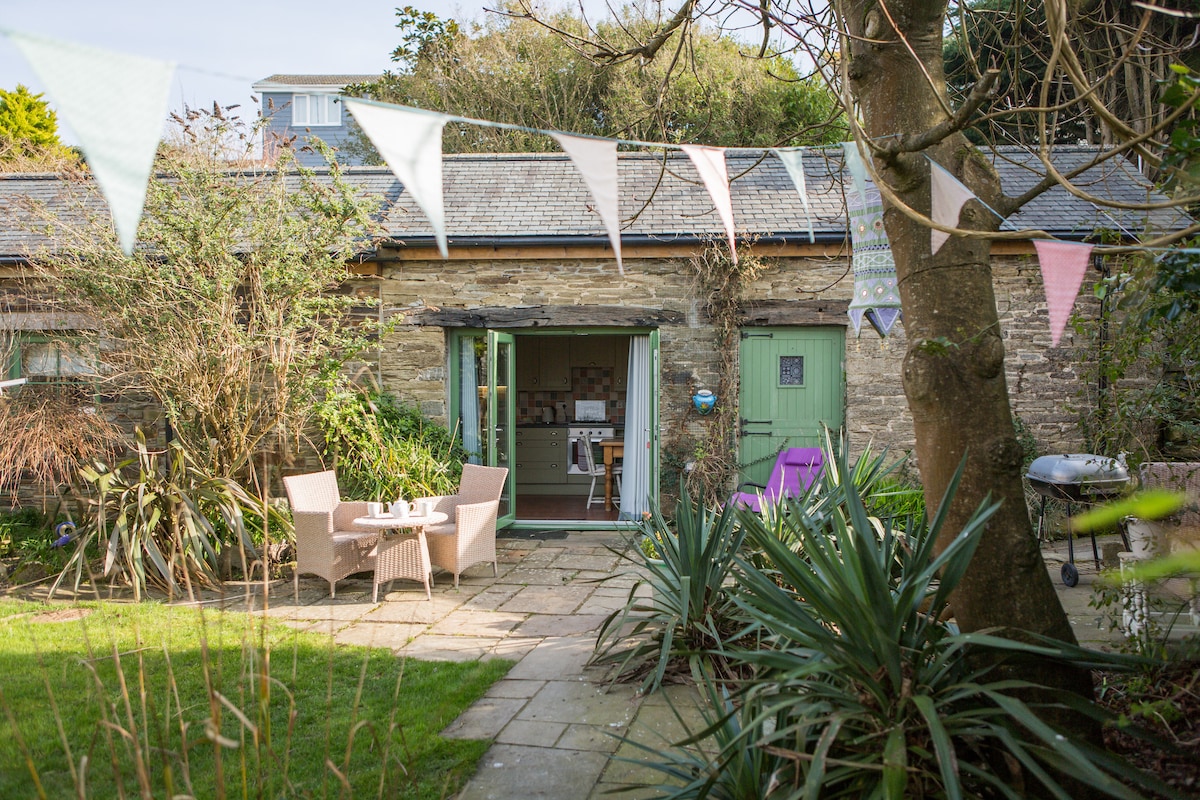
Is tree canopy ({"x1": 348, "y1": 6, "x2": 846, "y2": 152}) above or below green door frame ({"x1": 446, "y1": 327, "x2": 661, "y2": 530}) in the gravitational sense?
above

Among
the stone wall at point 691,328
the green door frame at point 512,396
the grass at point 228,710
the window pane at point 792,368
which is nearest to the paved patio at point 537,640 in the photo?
the grass at point 228,710

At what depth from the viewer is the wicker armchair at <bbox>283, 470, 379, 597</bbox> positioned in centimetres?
573

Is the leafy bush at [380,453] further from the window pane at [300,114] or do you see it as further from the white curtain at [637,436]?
the window pane at [300,114]

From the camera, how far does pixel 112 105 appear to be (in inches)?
78.6

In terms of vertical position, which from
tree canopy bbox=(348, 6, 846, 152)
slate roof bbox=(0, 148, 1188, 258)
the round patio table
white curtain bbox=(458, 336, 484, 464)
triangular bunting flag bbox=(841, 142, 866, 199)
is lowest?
the round patio table

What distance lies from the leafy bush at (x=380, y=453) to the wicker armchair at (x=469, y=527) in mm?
771

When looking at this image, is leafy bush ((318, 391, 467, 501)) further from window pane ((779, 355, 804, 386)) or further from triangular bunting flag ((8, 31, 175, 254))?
triangular bunting flag ((8, 31, 175, 254))

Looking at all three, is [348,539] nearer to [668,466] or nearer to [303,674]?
[303,674]

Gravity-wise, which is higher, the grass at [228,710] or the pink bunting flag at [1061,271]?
the pink bunting flag at [1061,271]

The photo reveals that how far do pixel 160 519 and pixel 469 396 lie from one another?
10.2 ft

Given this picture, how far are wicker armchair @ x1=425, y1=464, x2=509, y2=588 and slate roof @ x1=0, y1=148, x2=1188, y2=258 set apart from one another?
2579 millimetres

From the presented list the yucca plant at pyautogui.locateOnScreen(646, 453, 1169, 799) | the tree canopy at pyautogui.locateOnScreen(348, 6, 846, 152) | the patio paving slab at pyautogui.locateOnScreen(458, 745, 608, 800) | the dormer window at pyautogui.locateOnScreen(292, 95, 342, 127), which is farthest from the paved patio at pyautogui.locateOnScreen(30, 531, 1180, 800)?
the dormer window at pyautogui.locateOnScreen(292, 95, 342, 127)

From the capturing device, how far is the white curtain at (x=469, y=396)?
843 cm

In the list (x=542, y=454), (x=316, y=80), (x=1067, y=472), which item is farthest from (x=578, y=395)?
(x=316, y=80)
